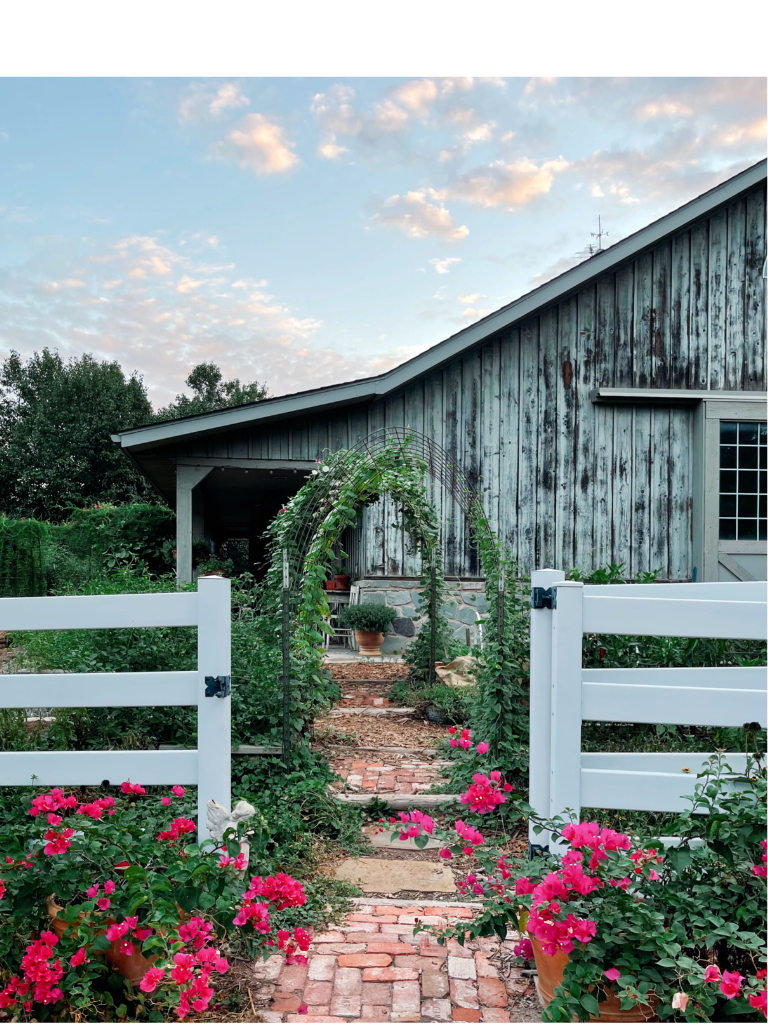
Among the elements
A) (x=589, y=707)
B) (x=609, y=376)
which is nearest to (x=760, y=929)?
(x=589, y=707)

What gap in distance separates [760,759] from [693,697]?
26 centimetres

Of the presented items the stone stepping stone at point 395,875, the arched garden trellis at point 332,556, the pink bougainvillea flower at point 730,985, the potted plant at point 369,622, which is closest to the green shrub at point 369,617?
the potted plant at point 369,622

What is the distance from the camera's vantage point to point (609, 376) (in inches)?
325

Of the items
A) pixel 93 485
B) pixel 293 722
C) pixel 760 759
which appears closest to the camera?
pixel 760 759

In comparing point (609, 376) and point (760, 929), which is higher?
point (609, 376)

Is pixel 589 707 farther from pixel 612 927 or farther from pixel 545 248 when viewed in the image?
pixel 545 248

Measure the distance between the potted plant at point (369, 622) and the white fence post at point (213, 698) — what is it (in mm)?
5531

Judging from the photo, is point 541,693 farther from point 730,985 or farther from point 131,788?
point 131,788

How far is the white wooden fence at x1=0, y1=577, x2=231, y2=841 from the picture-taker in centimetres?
245

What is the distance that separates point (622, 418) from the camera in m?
8.30

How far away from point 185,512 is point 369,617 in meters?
2.54

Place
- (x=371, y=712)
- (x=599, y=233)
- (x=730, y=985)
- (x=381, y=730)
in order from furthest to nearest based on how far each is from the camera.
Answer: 1. (x=599, y=233)
2. (x=371, y=712)
3. (x=381, y=730)
4. (x=730, y=985)

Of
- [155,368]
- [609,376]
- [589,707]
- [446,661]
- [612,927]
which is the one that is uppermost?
[155,368]

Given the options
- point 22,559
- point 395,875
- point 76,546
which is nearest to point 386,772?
point 395,875
